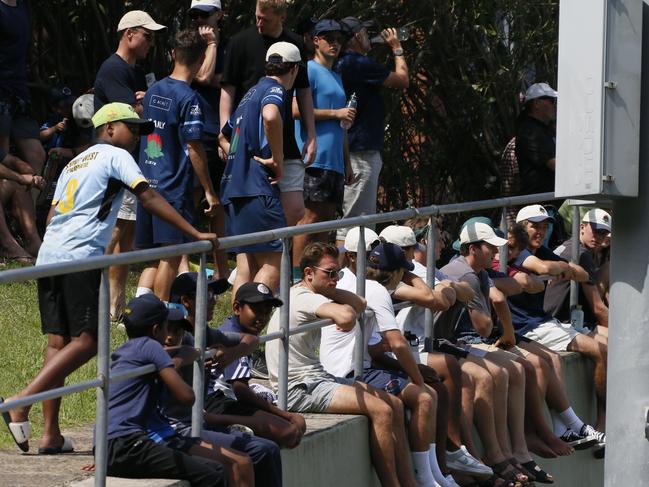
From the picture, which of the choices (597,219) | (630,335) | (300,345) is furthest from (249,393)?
(597,219)

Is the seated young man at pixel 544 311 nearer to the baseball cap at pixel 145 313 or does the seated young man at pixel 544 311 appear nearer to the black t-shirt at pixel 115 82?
the black t-shirt at pixel 115 82

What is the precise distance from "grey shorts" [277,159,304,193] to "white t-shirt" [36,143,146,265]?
201 centimetres

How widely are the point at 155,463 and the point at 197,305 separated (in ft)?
2.81

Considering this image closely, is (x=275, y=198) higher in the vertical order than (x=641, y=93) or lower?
lower

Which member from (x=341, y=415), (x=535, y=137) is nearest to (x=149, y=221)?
(x=341, y=415)

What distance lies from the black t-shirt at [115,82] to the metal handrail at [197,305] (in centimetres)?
187

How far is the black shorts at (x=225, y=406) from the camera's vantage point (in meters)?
7.23

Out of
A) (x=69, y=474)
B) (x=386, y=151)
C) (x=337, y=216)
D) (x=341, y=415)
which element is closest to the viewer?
(x=69, y=474)

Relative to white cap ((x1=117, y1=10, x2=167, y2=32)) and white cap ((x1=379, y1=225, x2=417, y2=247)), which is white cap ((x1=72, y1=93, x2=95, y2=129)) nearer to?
white cap ((x1=117, y1=10, x2=167, y2=32))

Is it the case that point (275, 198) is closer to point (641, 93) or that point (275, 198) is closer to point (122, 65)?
point (122, 65)

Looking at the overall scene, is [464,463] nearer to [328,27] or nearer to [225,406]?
[225,406]

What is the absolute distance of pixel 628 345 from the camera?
15.4 ft

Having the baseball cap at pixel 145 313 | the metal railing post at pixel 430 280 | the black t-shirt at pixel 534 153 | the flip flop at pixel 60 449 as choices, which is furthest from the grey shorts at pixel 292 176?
the black t-shirt at pixel 534 153

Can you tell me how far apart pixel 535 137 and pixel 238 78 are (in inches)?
125
